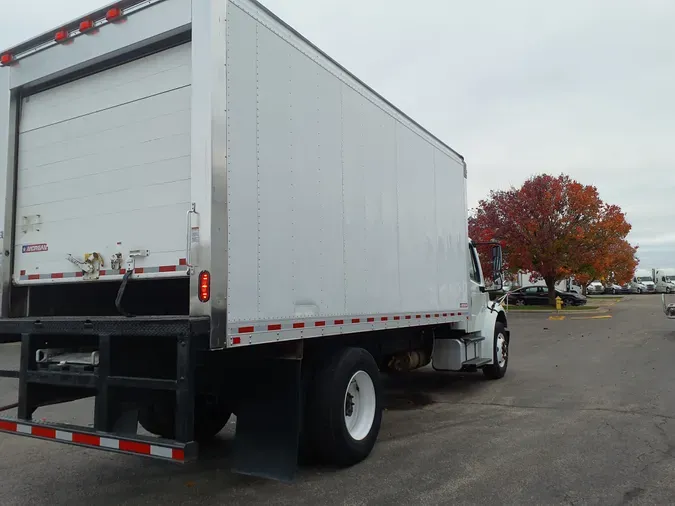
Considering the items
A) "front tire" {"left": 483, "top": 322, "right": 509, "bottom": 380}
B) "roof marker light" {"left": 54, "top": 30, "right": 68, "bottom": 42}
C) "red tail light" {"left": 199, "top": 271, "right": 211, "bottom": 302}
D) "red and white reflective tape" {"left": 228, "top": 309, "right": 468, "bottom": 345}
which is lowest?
"front tire" {"left": 483, "top": 322, "right": 509, "bottom": 380}

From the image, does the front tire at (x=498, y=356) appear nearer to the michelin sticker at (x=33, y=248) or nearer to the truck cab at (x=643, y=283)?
the michelin sticker at (x=33, y=248)

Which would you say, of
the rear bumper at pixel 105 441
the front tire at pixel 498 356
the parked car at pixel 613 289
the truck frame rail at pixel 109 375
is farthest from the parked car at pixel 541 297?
the parked car at pixel 613 289

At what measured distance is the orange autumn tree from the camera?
1171 inches

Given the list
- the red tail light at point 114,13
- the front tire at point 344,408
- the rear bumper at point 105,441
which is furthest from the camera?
the front tire at point 344,408

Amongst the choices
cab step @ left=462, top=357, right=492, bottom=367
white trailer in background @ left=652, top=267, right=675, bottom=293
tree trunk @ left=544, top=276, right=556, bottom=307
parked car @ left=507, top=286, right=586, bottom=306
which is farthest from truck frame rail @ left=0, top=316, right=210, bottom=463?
white trailer in background @ left=652, top=267, right=675, bottom=293

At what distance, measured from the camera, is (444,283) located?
7746 millimetres

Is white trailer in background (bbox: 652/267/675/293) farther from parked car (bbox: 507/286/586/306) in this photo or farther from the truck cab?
parked car (bbox: 507/286/586/306)

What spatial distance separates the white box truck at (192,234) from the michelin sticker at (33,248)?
0.05 ft

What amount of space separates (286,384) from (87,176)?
247 cm

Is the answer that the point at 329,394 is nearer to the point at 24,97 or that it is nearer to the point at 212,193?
the point at 212,193

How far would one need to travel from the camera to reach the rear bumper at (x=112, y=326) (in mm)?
3607

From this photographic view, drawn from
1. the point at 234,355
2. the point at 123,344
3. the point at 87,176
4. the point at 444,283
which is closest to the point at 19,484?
A: the point at 123,344

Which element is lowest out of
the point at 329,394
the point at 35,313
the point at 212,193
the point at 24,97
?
the point at 329,394

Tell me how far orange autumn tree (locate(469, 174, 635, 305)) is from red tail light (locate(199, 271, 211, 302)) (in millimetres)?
28155
